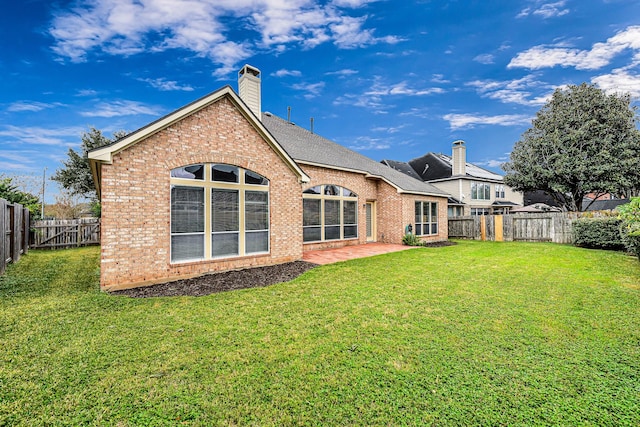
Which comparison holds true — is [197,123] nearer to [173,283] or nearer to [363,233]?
[173,283]

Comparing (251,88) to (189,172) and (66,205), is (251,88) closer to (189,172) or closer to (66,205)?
(189,172)

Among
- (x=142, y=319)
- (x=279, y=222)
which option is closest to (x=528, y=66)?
(x=279, y=222)

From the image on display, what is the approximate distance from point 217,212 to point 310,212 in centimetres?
542

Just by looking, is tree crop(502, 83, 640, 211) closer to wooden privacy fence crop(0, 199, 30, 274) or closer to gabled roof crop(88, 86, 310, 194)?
gabled roof crop(88, 86, 310, 194)

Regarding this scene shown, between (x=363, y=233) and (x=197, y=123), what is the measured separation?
33.0 ft

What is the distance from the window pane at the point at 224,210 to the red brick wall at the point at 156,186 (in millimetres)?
915

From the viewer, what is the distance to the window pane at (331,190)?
42.9ft

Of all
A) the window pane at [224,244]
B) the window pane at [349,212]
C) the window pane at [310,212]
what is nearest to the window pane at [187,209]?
the window pane at [224,244]

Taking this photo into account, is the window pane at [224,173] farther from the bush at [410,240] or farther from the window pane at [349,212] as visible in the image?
the bush at [410,240]

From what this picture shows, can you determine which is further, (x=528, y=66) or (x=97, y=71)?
(x=528, y=66)

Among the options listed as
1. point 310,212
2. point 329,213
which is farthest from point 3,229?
point 329,213

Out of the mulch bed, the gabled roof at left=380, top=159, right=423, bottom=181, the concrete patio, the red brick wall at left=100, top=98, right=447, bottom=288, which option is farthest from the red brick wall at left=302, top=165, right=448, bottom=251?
the gabled roof at left=380, top=159, right=423, bottom=181

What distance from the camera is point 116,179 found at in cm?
618

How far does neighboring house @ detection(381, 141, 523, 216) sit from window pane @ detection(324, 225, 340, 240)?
53.0ft
